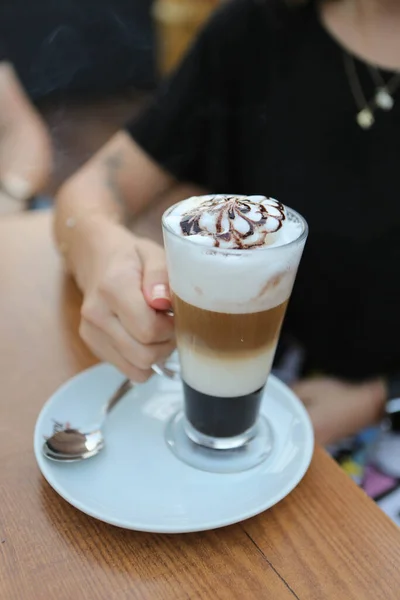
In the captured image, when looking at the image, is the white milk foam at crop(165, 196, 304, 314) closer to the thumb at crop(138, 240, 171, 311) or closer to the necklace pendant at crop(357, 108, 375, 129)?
the thumb at crop(138, 240, 171, 311)

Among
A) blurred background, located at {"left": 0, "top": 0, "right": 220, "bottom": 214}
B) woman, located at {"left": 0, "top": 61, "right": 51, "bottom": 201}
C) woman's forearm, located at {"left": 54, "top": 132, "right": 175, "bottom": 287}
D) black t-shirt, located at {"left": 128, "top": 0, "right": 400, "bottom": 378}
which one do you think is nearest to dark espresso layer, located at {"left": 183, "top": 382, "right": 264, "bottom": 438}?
woman's forearm, located at {"left": 54, "top": 132, "right": 175, "bottom": 287}

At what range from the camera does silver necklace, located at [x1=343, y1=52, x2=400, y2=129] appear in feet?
2.85

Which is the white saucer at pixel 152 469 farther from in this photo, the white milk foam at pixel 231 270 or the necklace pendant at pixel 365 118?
the necklace pendant at pixel 365 118

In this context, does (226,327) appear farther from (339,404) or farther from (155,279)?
(339,404)

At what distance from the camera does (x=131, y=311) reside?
1.96 feet

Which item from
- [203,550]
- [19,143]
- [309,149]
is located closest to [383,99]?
[309,149]

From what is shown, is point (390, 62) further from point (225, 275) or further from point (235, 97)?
point (225, 275)

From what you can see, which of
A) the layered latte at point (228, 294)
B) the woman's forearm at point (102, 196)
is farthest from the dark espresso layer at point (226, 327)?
the woman's forearm at point (102, 196)

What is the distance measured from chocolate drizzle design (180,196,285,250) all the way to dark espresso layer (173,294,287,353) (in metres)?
0.07

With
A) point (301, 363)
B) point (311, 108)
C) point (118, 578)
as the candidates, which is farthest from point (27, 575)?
point (311, 108)

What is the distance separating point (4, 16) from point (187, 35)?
1089 millimetres

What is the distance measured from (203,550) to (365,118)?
66 centimetres

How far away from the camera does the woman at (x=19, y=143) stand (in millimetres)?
1467

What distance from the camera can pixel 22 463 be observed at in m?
0.56
